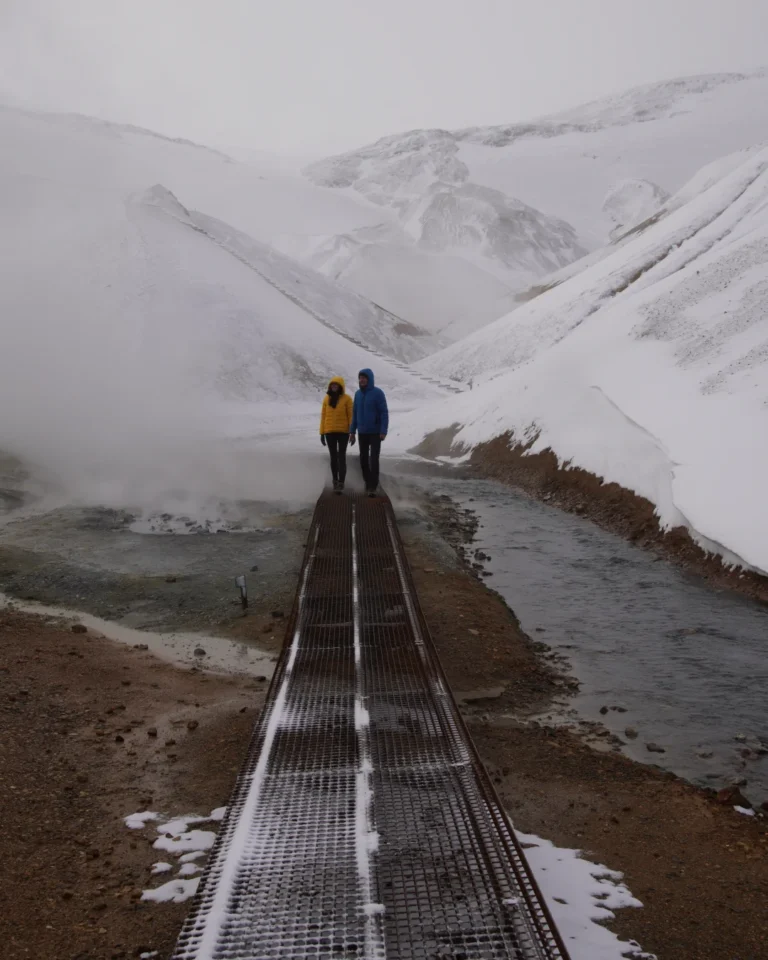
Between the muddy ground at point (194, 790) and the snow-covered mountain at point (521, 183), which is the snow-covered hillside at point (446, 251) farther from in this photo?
the muddy ground at point (194, 790)

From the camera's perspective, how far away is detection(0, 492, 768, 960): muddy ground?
150 inches

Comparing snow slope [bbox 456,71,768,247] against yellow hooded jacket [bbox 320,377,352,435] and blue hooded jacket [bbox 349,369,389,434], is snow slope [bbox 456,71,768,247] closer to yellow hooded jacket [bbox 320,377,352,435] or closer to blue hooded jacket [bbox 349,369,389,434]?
yellow hooded jacket [bbox 320,377,352,435]

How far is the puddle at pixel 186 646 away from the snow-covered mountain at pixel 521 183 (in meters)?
54.7

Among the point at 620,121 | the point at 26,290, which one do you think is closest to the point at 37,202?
the point at 26,290

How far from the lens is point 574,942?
3695 mm

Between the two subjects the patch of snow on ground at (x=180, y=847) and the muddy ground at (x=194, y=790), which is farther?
the patch of snow on ground at (x=180, y=847)

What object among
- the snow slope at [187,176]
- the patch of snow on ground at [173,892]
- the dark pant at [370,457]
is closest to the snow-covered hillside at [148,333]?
the dark pant at [370,457]

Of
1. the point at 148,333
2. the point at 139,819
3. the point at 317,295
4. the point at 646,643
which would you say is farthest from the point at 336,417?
the point at 317,295

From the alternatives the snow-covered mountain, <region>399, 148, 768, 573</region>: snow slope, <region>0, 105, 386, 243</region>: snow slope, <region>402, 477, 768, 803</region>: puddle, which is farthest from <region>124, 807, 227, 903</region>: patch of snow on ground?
<region>0, 105, 386, 243</region>: snow slope

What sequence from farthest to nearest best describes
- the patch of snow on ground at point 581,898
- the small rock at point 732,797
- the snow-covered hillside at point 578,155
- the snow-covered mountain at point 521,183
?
the snow-covered hillside at point 578,155
the snow-covered mountain at point 521,183
the small rock at point 732,797
the patch of snow on ground at point 581,898

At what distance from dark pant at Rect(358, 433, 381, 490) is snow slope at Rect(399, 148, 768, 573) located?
15.0 ft

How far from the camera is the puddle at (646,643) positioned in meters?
5.89

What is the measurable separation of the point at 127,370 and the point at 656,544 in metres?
23.9

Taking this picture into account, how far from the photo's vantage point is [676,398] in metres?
14.6
